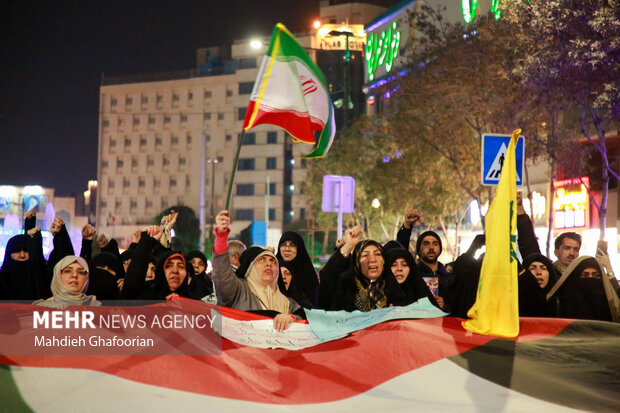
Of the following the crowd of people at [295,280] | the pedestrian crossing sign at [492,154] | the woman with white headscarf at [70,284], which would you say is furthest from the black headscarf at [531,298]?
the pedestrian crossing sign at [492,154]

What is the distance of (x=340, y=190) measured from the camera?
669 inches

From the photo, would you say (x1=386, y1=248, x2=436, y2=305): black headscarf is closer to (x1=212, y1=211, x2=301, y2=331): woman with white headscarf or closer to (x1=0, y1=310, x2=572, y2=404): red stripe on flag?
(x1=212, y1=211, x2=301, y2=331): woman with white headscarf

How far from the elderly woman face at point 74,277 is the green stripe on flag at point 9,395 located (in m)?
1.42

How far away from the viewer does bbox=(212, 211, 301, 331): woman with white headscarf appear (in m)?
6.41

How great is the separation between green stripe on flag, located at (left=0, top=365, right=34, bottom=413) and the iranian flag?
2.54 meters

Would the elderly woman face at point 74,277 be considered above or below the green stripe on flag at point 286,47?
below

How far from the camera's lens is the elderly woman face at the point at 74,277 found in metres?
6.93

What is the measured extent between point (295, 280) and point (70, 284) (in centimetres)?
276

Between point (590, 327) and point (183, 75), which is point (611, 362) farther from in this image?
point (183, 75)

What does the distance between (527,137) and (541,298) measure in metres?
14.2

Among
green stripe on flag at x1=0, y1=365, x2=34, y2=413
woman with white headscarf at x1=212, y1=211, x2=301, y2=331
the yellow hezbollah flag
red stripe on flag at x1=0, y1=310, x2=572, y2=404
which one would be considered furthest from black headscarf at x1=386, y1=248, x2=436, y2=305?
green stripe on flag at x1=0, y1=365, x2=34, y2=413

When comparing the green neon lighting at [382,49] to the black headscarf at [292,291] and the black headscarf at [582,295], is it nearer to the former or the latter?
the black headscarf at [292,291]

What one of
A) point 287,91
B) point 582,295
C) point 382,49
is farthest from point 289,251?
point 382,49

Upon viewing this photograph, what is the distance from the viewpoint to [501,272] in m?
5.84
